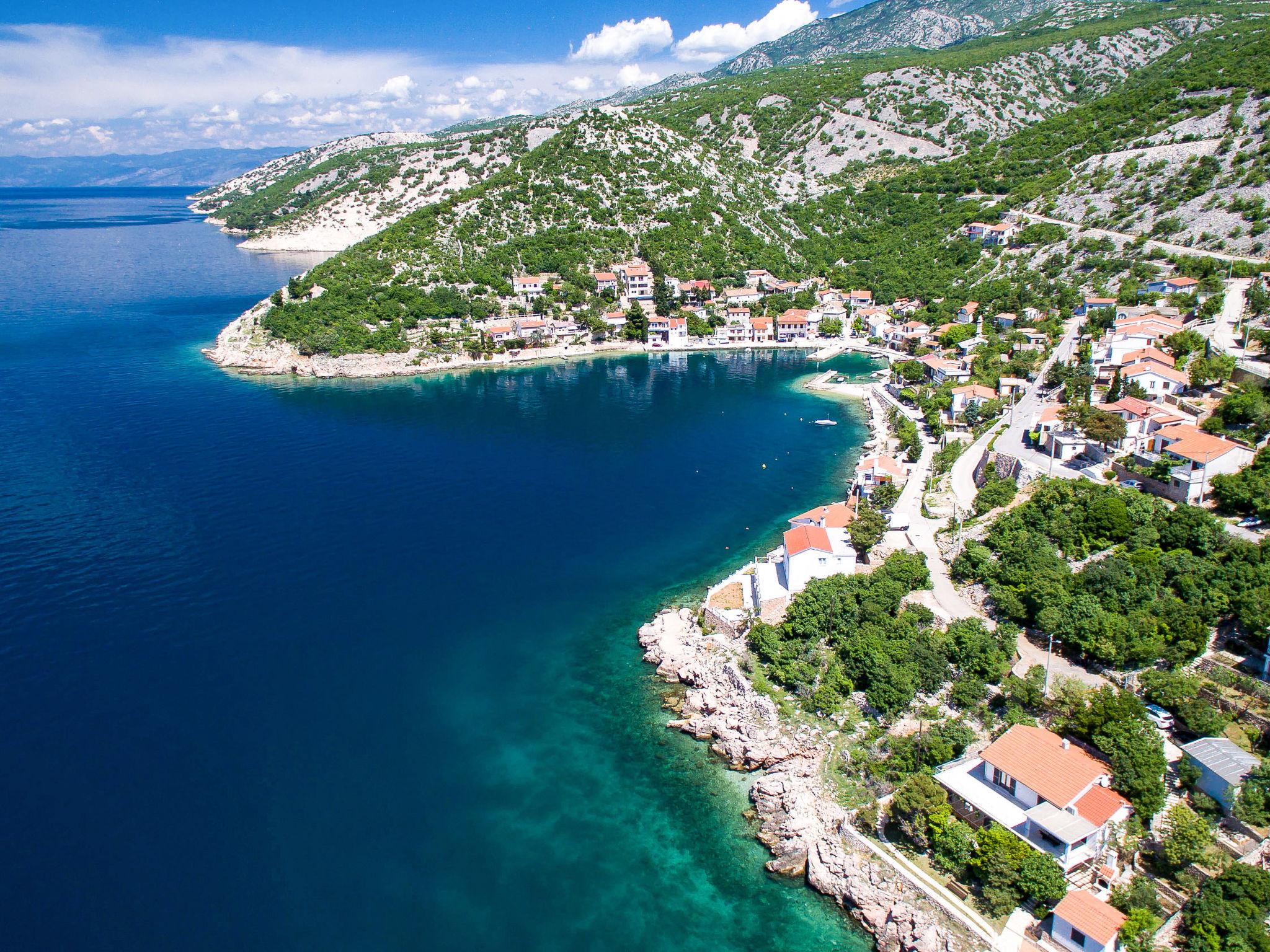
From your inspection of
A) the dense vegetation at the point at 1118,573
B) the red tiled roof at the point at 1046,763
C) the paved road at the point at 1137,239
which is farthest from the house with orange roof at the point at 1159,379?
the red tiled roof at the point at 1046,763

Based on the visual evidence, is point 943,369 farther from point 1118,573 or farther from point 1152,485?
point 1118,573

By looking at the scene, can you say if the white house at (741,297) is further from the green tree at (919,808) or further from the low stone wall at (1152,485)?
the green tree at (919,808)

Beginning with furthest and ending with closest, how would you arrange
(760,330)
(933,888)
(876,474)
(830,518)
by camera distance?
(760,330) < (876,474) < (830,518) < (933,888)

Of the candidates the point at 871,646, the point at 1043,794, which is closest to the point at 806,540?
the point at 871,646

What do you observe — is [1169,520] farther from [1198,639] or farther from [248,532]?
[248,532]

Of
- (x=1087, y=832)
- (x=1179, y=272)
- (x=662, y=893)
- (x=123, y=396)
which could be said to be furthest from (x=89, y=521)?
(x=1179, y=272)
